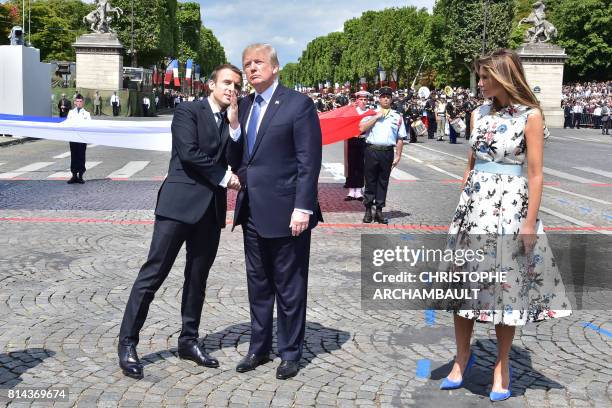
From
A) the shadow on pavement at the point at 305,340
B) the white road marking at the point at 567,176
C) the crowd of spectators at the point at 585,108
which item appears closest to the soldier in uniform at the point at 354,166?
→ the white road marking at the point at 567,176

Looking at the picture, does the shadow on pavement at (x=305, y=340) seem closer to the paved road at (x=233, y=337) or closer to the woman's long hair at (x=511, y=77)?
the paved road at (x=233, y=337)

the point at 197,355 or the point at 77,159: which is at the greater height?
the point at 77,159

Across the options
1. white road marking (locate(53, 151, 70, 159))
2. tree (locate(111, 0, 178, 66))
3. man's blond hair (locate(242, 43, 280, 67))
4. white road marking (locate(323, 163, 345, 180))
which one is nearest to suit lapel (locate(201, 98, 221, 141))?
man's blond hair (locate(242, 43, 280, 67))

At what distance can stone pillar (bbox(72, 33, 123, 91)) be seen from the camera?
46.1 metres

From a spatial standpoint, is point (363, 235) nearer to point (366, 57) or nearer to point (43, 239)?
point (43, 239)

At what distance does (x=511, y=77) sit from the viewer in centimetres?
409

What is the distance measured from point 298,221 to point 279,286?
50cm

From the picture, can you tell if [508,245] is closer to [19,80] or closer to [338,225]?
[338,225]

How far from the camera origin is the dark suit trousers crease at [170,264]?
183 inches

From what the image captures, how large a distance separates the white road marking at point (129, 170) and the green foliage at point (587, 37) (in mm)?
66470

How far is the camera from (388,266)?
7.52 meters

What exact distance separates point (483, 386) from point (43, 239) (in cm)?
637

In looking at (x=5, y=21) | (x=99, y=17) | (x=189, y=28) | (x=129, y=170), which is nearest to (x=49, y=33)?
(x=5, y=21)

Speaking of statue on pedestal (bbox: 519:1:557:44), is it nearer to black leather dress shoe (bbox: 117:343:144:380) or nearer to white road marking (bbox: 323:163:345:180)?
white road marking (bbox: 323:163:345:180)
